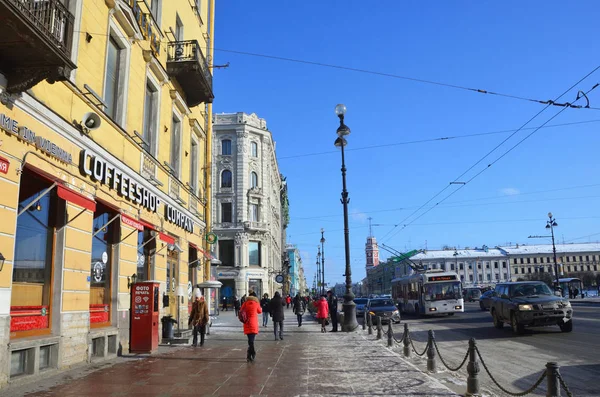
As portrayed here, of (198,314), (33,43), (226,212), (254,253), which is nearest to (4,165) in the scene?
(33,43)

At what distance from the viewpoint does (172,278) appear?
60.3 feet

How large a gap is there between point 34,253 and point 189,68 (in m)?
10.1

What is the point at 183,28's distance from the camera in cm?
1998

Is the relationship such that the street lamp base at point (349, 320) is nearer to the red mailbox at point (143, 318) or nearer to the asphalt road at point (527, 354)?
the asphalt road at point (527, 354)

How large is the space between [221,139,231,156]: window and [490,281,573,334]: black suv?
4362cm

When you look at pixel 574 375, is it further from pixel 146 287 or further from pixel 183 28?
pixel 183 28

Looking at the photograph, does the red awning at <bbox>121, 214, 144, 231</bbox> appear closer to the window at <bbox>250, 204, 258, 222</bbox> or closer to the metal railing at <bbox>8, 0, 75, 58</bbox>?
the metal railing at <bbox>8, 0, 75, 58</bbox>

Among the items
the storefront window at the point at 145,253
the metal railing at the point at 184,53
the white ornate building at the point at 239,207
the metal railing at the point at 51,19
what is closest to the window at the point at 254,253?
the white ornate building at the point at 239,207

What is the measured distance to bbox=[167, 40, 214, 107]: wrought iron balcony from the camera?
17.7 m

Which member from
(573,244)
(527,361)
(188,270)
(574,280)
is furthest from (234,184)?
(573,244)

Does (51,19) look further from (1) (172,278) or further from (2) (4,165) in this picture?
(1) (172,278)

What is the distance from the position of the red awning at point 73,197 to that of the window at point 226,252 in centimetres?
4753

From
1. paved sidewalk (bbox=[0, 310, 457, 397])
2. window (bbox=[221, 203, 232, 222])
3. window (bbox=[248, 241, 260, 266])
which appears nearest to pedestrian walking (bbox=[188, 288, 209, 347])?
paved sidewalk (bbox=[0, 310, 457, 397])

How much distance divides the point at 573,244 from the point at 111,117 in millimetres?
143915
